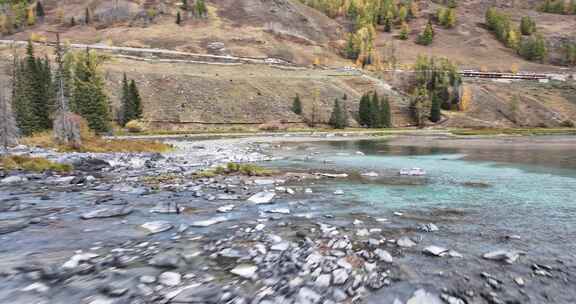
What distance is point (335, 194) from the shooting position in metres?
19.2

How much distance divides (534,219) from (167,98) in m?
94.7

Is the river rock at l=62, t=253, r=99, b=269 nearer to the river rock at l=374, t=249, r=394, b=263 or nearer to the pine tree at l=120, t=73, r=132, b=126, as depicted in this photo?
the river rock at l=374, t=249, r=394, b=263

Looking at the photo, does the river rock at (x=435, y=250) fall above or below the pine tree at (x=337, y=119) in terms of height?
above

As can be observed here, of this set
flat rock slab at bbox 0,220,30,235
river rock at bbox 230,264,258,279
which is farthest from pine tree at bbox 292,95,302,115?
river rock at bbox 230,264,258,279

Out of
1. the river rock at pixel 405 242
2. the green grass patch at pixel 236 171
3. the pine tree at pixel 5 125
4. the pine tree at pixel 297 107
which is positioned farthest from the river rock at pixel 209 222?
the pine tree at pixel 297 107

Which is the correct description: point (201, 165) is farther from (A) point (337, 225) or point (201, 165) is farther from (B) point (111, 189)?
(A) point (337, 225)

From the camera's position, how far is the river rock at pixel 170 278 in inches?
341

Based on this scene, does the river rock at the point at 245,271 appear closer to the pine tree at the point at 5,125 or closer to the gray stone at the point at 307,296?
the gray stone at the point at 307,296

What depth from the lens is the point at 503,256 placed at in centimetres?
1021

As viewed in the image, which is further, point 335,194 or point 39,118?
point 39,118

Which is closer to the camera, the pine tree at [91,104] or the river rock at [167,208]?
the river rock at [167,208]

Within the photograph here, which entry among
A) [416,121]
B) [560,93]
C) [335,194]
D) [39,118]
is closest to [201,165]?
[335,194]

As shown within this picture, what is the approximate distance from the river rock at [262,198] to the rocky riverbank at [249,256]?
0.05 meters

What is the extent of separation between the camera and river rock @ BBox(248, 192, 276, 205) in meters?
16.9
